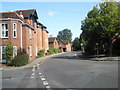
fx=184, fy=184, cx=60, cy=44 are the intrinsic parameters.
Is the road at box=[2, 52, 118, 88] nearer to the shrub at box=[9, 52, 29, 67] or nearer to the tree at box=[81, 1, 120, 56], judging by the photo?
the shrub at box=[9, 52, 29, 67]

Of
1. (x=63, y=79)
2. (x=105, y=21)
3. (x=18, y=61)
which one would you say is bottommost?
(x=63, y=79)

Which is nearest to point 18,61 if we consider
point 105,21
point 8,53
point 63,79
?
point 8,53

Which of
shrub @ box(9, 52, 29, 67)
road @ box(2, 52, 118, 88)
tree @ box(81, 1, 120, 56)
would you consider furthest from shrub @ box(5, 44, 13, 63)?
tree @ box(81, 1, 120, 56)

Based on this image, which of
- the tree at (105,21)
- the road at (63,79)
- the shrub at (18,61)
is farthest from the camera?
the tree at (105,21)

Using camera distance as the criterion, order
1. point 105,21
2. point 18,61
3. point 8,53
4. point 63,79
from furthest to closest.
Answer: point 105,21 < point 8,53 < point 18,61 < point 63,79

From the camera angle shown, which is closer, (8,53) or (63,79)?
(63,79)

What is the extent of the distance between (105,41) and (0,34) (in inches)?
778

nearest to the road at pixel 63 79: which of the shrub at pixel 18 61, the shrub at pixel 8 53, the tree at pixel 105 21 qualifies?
the shrub at pixel 18 61

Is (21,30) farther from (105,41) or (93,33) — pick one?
(105,41)

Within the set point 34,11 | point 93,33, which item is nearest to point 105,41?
point 93,33

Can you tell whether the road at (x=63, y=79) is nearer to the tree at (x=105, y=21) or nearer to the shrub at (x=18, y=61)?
→ the shrub at (x=18, y=61)

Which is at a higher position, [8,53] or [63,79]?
[8,53]

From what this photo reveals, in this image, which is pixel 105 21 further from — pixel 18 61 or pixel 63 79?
pixel 63 79

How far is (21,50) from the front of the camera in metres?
24.7
